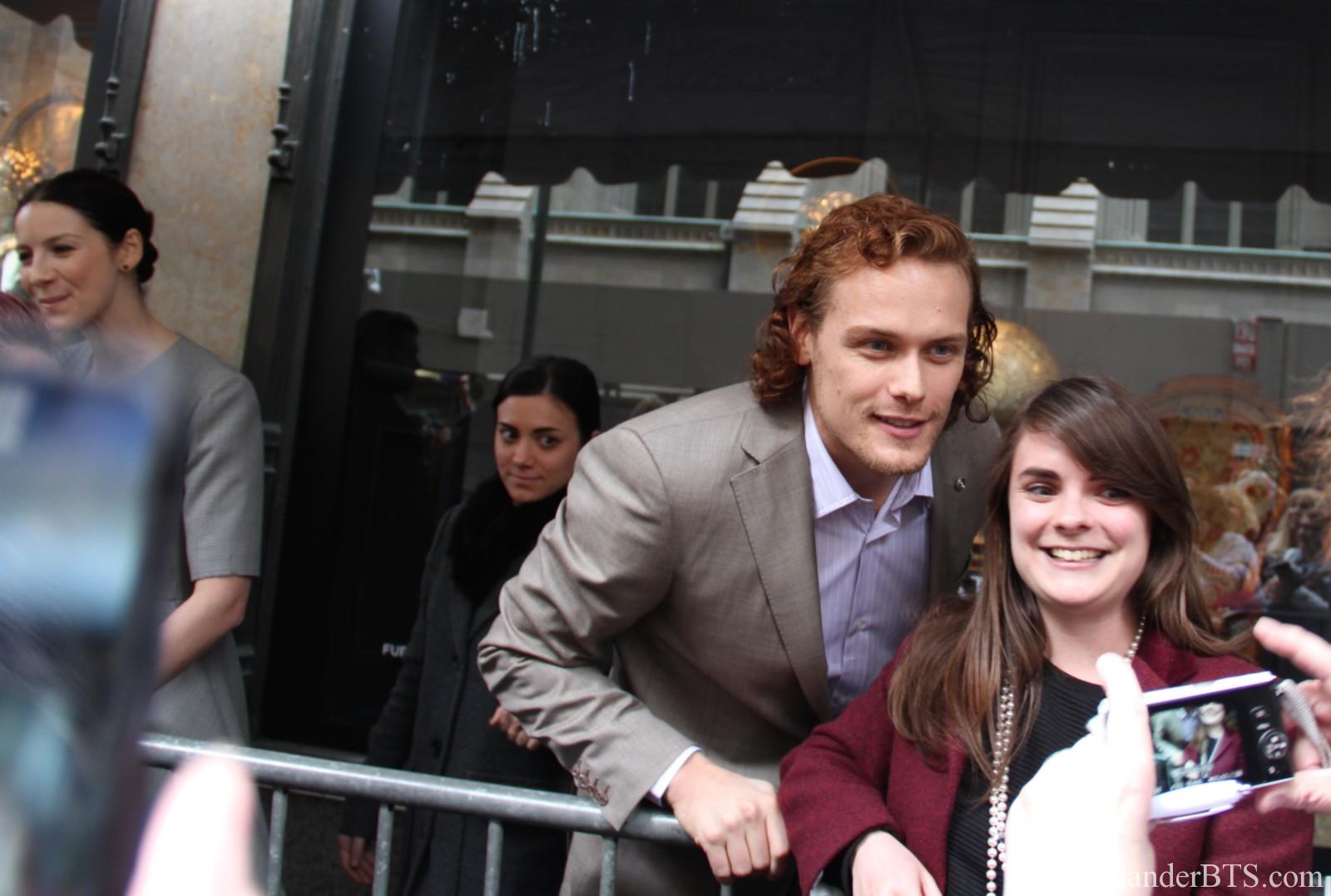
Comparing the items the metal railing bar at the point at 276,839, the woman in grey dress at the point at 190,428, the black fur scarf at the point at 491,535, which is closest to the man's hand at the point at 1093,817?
the metal railing bar at the point at 276,839

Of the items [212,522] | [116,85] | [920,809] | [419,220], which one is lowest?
Answer: [920,809]

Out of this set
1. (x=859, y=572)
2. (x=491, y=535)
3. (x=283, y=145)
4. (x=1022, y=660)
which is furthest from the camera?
(x=283, y=145)

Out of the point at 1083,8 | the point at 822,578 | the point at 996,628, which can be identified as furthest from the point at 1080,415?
the point at 1083,8

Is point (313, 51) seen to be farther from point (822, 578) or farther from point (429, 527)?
point (822, 578)

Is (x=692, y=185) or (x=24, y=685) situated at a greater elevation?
(x=692, y=185)

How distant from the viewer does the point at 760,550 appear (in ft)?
6.94

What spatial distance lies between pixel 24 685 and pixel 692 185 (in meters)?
4.53

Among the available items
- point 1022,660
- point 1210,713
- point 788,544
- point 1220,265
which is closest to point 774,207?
point 1220,265

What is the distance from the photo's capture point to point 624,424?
7.30 feet

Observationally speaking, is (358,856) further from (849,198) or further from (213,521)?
(849,198)

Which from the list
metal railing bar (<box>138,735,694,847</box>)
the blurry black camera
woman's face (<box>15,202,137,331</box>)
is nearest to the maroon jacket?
metal railing bar (<box>138,735,694,847</box>)

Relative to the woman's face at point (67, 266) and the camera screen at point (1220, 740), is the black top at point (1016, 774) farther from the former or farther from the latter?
the woman's face at point (67, 266)

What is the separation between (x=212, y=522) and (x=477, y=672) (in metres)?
0.74

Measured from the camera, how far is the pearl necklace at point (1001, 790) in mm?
1762
